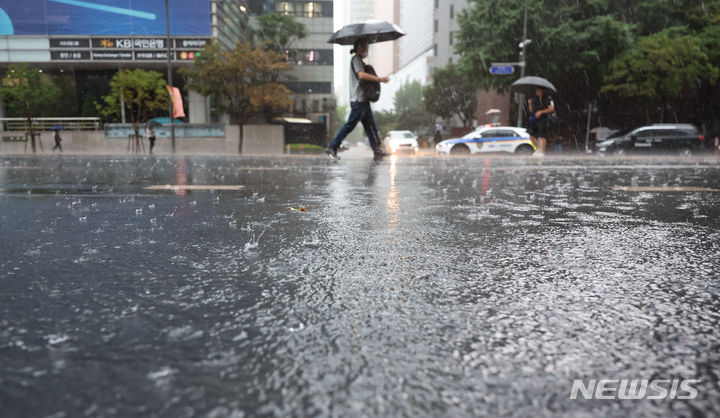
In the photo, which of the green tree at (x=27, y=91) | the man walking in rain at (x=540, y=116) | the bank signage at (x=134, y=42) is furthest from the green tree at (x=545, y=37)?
the green tree at (x=27, y=91)

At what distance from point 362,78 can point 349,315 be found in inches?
284

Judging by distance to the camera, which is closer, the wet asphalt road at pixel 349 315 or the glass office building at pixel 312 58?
the wet asphalt road at pixel 349 315

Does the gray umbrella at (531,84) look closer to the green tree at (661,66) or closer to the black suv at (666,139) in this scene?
the black suv at (666,139)

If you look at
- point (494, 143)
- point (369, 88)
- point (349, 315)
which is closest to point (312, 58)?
point (494, 143)

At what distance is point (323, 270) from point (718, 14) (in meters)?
36.1

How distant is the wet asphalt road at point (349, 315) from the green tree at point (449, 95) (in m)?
56.0

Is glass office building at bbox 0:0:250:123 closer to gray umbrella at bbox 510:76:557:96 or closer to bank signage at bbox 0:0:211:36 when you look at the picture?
bank signage at bbox 0:0:211:36

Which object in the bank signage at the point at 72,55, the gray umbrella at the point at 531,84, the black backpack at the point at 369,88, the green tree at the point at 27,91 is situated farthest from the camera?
the bank signage at the point at 72,55

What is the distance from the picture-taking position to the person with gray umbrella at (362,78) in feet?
27.2

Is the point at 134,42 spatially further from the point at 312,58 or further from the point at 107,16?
the point at 312,58

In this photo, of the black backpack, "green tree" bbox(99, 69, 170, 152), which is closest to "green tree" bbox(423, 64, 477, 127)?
"green tree" bbox(99, 69, 170, 152)

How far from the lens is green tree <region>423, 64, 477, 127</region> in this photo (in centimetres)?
5684

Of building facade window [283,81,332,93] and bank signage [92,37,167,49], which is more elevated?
bank signage [92,37,167,49]

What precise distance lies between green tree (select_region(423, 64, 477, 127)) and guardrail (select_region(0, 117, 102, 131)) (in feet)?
120
